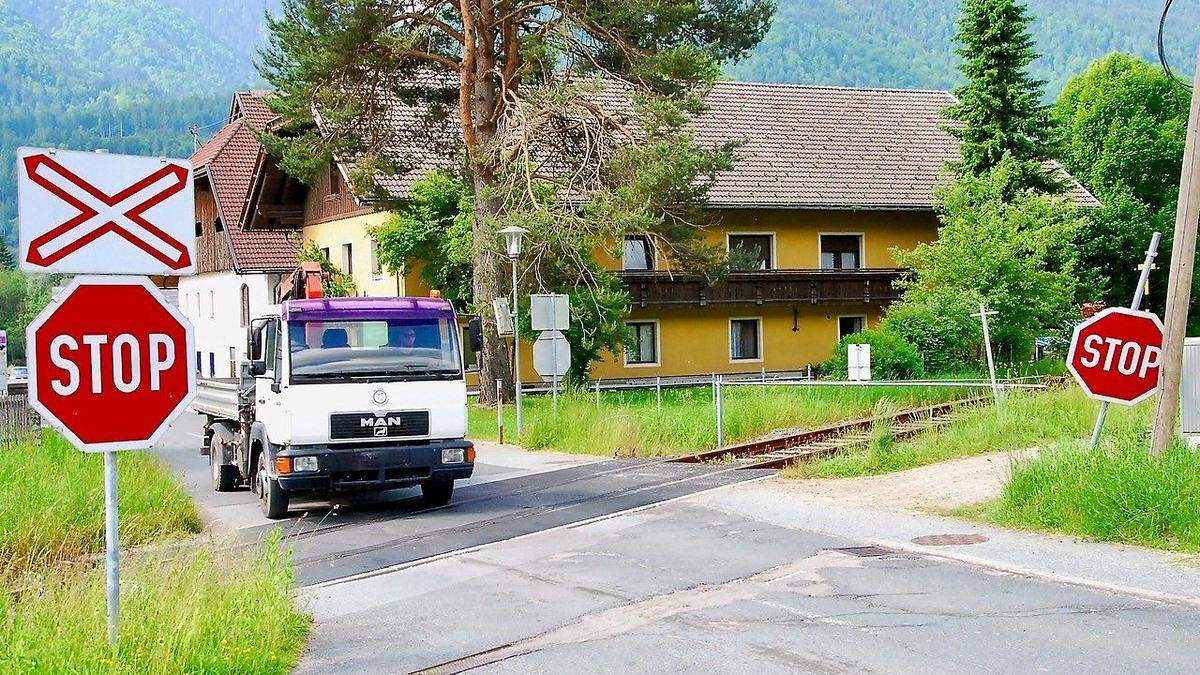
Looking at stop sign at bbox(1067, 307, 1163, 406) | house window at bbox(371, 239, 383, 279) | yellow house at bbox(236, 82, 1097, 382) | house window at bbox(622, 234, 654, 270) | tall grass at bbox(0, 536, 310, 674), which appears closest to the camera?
tall grass at bbox(0, 536, 310, 674)

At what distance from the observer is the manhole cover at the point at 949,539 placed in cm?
1185

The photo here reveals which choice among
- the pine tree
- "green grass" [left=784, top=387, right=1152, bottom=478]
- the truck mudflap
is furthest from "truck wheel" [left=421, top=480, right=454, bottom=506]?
the pine tree

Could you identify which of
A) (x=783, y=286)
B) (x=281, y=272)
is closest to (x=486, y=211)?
(x=783, y=286)

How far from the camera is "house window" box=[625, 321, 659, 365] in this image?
4331 cm

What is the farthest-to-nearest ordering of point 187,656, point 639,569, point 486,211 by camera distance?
point 486,211
point 639,569
point 187,656

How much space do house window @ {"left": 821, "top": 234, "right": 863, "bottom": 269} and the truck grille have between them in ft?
105

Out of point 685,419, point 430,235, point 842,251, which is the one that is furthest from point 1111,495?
point 842,251

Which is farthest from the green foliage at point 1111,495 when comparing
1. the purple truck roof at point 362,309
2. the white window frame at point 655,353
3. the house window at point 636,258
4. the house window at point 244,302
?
the house window at point 244,302

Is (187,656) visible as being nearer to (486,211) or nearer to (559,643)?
(559,643)

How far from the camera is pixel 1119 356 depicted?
12.6 meters

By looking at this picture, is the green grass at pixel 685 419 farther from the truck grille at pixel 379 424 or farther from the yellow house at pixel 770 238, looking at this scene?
the yellow house at pixel 770 238

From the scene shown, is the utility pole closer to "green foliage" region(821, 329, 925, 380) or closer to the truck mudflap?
the truck mudflap

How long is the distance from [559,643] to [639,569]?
9.17ft

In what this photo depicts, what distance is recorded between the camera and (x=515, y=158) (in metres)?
29.2
